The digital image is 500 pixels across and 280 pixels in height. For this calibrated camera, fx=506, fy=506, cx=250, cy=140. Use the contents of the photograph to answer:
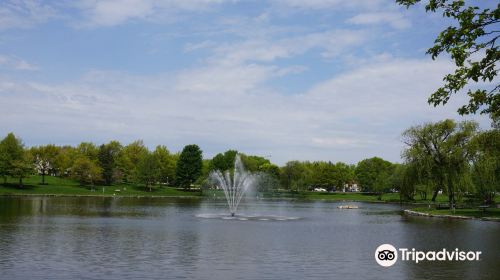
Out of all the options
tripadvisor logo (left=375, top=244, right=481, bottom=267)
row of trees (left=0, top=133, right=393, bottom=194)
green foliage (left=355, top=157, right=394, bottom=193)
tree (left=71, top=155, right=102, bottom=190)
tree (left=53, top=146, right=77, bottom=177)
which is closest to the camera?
tripadvisor logo (left=375, top=244, right=481, bottom=267)

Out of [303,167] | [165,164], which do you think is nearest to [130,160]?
[165,164]

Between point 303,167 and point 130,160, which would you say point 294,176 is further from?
point 130,160

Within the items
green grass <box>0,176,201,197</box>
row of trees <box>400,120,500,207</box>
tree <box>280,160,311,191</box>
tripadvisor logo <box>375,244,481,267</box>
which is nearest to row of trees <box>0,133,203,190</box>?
green grass <box>0,176,201,197</box>

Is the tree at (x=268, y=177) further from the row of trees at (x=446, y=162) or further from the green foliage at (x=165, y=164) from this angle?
the row of trees at (x=446, y=162)

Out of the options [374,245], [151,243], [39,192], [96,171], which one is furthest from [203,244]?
[96,171]

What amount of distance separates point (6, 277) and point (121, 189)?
11110cm

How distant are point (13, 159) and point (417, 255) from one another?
314ft

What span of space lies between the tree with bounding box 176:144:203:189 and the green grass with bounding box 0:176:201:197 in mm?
3107

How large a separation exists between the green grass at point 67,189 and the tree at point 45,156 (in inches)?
198

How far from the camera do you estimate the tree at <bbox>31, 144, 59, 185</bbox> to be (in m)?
137

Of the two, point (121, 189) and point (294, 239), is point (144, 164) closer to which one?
point (121, 189)

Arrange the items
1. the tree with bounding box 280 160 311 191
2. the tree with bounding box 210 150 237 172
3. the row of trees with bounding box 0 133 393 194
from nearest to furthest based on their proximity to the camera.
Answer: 1. the row of trees with bounding box 0 133 393 194
2. the tree with bounding box 280 160 311 191
3. the tree with bounding box 210 150 237 172

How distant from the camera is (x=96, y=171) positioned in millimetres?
122062

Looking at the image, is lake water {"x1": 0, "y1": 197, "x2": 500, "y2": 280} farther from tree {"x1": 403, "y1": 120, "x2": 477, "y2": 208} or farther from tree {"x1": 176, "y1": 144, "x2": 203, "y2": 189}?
tree {"x1": 176, "y1": 144, "x2": 203, "y2": 189}
